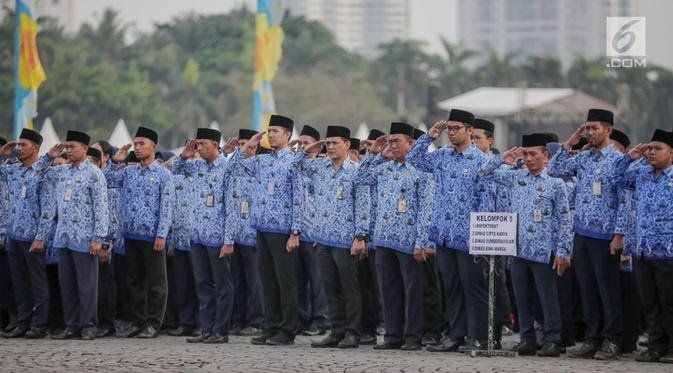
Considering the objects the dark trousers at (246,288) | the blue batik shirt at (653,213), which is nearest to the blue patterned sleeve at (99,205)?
the dark trousers at (246,288)

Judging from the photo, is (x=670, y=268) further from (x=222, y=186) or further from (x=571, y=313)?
(x=222, y=186)

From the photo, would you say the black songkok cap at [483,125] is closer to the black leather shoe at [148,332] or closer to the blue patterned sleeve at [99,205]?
the blue patterned sleeve at [99,205]

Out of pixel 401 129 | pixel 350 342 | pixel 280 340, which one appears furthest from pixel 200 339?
pixel 401 129

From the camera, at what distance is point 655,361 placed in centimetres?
1606

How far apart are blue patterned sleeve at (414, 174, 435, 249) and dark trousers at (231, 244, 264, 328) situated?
3655mm

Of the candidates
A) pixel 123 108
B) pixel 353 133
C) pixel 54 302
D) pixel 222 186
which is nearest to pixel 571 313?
pixel 222 186

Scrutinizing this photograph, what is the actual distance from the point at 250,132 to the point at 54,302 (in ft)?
10.3

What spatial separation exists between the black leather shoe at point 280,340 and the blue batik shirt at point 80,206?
2.31 m

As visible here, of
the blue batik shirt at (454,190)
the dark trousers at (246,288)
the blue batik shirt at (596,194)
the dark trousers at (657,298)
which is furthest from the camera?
the dark trousers at (246,288)

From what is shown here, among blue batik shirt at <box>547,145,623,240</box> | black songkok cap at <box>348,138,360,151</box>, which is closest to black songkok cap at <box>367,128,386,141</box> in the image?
black songkok cap at <box>348,138,360,151</box>

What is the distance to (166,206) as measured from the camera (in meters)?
19.7

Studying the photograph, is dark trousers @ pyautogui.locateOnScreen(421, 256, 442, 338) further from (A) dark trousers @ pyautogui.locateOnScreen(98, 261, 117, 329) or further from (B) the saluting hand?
(B) the saluting hand

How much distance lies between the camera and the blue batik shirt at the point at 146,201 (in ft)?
64.5

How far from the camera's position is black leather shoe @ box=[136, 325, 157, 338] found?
19578 mm
